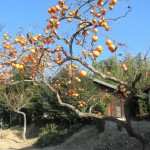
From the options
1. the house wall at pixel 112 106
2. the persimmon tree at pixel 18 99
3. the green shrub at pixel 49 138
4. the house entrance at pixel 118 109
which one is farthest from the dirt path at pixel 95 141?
the house entrance at pixel 118 109

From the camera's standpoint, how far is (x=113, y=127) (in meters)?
15.4

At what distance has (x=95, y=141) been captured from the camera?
13781 mm

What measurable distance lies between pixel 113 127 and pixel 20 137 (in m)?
7.05

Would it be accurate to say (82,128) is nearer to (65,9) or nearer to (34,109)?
(34,109)

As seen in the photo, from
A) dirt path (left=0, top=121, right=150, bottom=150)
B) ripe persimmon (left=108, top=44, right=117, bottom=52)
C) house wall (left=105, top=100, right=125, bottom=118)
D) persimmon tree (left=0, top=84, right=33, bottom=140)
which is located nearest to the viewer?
ripe persimmon (left=108, top=44, right=117, bottom=52)

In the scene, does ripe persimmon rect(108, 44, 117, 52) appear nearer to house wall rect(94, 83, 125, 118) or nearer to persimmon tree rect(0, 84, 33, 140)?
house wall rect(94, 83, 125, 118)

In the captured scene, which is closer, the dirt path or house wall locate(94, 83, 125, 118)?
the dirt path

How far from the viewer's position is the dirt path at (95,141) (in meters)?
11.5

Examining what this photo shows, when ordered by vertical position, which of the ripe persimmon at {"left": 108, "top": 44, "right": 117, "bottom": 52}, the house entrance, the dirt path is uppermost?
the ripe persimmon at {"left": 108, "top": 44, "right": 117, "bottom": 52}

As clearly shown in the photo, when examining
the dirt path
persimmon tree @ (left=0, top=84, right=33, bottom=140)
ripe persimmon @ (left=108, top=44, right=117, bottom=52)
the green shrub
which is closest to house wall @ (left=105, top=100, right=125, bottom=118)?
the dirt path

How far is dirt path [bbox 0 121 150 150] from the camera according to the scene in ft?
37.6

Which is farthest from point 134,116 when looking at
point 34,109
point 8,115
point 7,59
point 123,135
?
point 7,59

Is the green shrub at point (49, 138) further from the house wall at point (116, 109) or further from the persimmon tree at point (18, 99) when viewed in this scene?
the house wall at point (116, 109)

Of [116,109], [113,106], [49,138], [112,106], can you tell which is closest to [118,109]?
[116,109]
